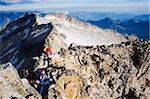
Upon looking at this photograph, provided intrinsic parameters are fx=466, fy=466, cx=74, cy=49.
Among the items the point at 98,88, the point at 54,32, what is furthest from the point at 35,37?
the point at 98,88

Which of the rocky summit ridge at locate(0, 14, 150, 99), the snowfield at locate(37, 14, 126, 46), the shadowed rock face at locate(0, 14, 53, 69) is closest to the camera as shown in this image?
the rocky summit ridge at locate(0, 14, 150, 99)

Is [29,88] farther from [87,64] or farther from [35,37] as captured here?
[35,37]

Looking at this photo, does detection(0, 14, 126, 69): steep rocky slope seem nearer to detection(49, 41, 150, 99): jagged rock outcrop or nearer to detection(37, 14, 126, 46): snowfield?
detection(37, 14, 126, 46): snowfield

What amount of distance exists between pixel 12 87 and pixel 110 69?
47855 millimetres

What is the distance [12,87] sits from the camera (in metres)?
30.8

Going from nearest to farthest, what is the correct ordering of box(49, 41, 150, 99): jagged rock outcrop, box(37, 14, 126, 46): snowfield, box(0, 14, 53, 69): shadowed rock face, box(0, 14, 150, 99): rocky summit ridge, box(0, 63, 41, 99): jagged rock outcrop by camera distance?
box(0, 63, 41, 99): jagged rock outcrop, box(0, 14, 150, 99): rocky summit ridge, box(49, 41, 150, 99): jagged rock outcrop, box(0, 14, 53, 69): shadowed rock face, box(37, 14, 126, 46): snowfield

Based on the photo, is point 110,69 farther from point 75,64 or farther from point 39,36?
point 39,36

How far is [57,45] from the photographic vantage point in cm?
10956

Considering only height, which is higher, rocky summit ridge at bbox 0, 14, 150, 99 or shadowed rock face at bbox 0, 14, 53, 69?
rocky summit ridge at bbox 0, 14, 150, 99

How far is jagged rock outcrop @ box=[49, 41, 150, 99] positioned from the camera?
59050mm

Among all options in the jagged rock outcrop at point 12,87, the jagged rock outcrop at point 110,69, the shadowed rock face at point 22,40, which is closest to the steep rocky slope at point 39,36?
the shadowed rock face at point 22,40

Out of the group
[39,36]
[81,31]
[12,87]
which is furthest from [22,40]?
[12,87]

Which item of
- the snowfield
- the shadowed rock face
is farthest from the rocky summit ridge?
the snowfield

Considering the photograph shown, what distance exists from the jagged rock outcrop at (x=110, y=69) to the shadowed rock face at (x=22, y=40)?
2160cm
